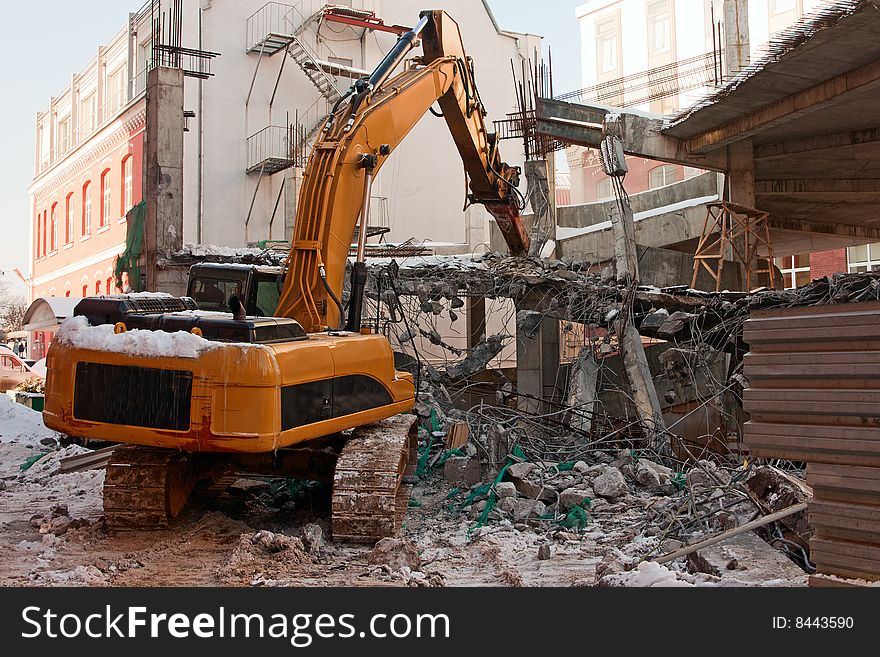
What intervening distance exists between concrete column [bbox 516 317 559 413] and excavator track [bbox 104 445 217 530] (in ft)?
29.0

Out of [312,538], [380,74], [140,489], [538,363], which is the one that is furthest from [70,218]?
[312,538]

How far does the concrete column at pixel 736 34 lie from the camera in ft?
53.2

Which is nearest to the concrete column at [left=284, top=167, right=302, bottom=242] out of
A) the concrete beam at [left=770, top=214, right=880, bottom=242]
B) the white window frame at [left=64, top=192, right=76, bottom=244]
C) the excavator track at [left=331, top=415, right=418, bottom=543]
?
the white window frame at [left=64, top=192, right=76, bottom=244]

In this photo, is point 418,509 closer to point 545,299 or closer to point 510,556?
point 510,556

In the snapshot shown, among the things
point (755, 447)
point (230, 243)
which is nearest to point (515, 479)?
point (755, 447)

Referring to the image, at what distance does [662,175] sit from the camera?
159ft

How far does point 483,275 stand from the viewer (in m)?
12.8

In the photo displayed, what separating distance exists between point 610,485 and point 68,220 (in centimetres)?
2959

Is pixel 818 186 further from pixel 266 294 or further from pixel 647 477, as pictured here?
pixel 266 294

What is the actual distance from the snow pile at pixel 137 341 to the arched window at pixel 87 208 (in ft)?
84.3

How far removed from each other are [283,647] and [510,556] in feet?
8.70

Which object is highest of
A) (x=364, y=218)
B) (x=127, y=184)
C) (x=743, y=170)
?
(x=127, y=184)

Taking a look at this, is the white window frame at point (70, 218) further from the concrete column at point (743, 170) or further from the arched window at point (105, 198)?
the concrete column at point (743, 170)

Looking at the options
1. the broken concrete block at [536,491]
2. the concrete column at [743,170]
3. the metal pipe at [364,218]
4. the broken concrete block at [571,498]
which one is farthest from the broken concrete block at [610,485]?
the concrete column at [743,170]
